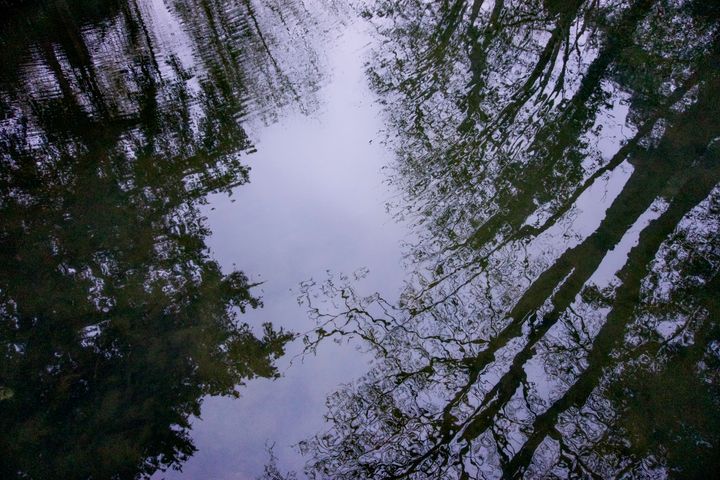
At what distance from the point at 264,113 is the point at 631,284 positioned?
559 cm

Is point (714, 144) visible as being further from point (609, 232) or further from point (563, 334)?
point (563, 334)

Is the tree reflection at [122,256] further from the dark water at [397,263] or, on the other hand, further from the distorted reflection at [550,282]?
the distorted reflection at [550,282]

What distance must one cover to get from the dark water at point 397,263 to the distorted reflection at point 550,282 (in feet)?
0.08

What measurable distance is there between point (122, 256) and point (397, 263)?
309 cm

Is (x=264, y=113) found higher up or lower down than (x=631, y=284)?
higher up

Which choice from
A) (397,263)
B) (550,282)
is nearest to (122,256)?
(397,263)

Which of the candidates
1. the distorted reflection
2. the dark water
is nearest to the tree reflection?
the dark water

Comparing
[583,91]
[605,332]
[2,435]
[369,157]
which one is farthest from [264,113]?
[605,332]

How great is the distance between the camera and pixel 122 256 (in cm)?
489

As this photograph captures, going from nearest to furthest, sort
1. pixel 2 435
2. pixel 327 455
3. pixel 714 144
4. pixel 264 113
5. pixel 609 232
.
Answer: pixel 327 455 → pixel 2 435 → pixel 609 232 → pixel 714 144 → pixel 264 113

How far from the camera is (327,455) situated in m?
3.29

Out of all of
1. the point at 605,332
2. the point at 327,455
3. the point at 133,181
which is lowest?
the point at 327,455

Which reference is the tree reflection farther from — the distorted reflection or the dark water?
the distorted reflection

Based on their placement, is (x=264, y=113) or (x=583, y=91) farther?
(x=264, y=113)
